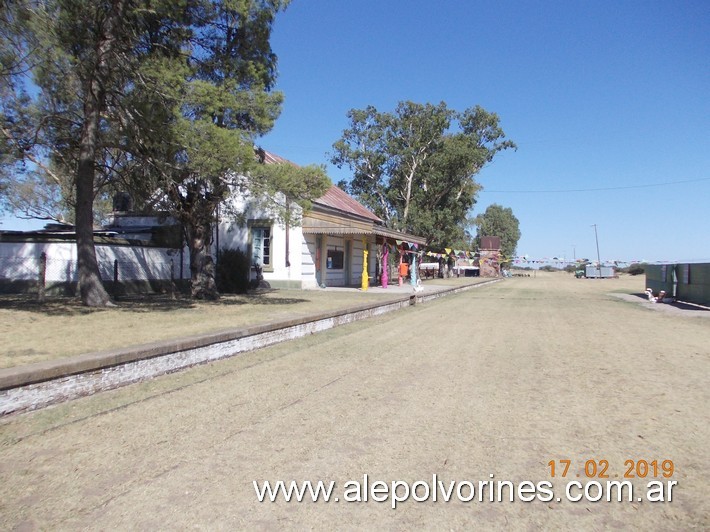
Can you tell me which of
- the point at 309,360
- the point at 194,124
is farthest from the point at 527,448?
the point at 194,124

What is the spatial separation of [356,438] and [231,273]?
15659mm

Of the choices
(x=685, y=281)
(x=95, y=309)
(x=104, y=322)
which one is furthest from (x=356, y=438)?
(x=685, y=281)

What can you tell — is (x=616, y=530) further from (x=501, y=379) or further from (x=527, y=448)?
(x=501, y=379)

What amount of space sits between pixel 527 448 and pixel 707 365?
5.36m

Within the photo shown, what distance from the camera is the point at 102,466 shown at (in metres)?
4.05

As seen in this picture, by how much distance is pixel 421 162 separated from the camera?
133 feet

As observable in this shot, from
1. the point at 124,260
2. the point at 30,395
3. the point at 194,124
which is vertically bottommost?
the point at 30,395

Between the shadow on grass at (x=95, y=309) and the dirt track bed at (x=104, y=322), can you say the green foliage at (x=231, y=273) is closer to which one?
the shadow on grass at (x=95, y=309)

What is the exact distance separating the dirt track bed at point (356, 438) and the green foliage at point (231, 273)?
36.9 ft

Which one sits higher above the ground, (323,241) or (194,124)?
(194,124)

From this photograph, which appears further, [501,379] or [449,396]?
[501,379]

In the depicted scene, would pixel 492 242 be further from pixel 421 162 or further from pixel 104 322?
pixel 104 322

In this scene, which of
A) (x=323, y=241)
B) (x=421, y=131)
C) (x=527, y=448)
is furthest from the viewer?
(x=421, y=131)

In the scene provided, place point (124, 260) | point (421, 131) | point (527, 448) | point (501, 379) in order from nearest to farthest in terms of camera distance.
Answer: point (527, 448) → point (501, 379) → point (124, 260) → point (421, 131)
